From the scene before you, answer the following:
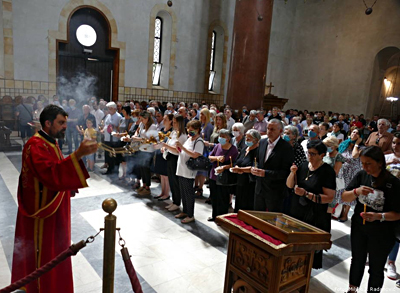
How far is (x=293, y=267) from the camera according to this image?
246cm

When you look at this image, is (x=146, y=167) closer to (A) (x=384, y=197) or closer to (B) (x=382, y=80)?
(A) (x=384, y=197)

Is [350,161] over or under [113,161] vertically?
over

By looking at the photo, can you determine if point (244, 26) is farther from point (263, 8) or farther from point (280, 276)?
point (280, 276)

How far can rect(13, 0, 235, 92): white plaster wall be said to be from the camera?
1295cm

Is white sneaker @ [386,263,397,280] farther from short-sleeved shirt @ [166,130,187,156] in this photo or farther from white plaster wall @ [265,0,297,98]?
white plaster wall @ [265,0,297,98]

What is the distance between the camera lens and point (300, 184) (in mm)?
3758

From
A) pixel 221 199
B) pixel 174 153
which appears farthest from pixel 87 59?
pixel 221 199

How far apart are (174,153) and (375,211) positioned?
3.28 meters

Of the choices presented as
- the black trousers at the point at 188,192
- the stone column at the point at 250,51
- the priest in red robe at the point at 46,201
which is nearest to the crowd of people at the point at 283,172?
the black trousers at the point at 188,192

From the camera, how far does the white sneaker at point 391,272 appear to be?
13.1 ft

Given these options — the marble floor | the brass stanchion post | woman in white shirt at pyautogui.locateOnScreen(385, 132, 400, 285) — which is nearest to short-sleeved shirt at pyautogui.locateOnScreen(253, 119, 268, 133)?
the marble floor

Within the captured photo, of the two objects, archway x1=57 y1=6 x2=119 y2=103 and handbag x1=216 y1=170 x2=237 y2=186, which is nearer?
handbag x1=216 y1=170 x2=237 y2=186

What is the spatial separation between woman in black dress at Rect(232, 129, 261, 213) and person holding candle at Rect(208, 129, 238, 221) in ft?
0.59

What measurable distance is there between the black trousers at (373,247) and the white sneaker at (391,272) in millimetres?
1037
